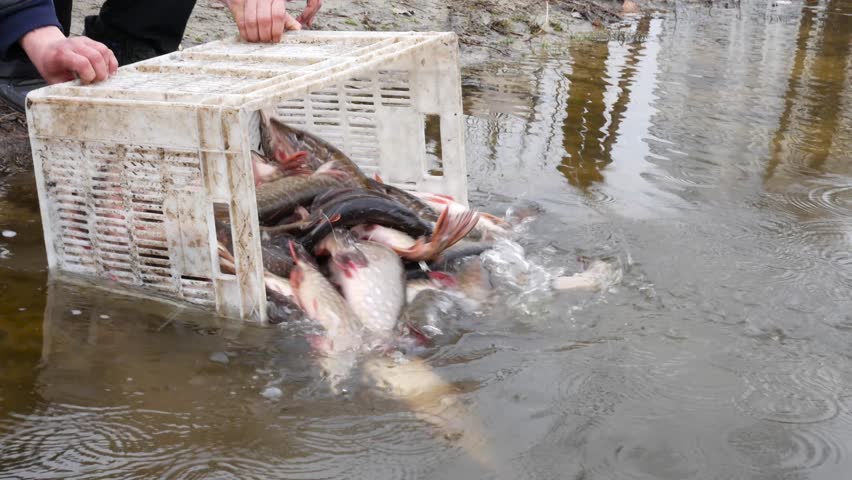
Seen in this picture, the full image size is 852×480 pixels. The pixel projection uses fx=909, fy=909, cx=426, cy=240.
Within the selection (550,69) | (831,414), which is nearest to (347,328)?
(831,414)

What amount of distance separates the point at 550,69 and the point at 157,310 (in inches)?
222

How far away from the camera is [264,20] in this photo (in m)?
4.23

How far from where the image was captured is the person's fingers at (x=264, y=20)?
422 cm

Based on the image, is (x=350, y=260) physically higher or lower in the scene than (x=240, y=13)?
→ lower

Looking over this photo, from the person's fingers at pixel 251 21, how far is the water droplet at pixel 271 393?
1940 mm

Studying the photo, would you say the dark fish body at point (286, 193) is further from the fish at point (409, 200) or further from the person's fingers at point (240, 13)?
the person's fingers at point (240, 13)

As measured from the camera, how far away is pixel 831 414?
117 inches

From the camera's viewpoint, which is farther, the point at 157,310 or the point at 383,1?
the point at 383,1

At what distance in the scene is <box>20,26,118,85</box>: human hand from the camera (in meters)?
3.32

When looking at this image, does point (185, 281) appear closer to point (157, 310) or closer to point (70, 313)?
point (157, 310)

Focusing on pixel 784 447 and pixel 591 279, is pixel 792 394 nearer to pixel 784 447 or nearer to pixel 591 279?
pixel 784 447

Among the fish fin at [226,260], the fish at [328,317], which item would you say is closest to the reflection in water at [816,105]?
the fish at [328,317]

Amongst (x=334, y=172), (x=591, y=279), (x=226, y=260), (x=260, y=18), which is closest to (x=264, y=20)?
(x=260, y=18)

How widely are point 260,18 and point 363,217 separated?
1111 millimetres
